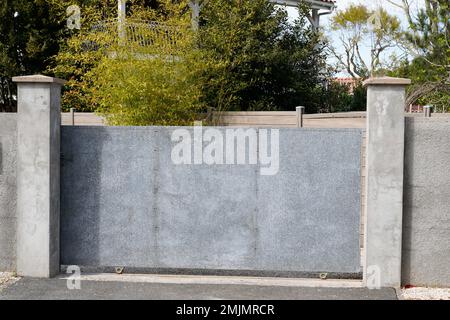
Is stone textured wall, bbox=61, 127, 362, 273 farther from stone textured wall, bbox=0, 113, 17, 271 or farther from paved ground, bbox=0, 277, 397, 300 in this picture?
stone textured wall, bbox=0, 113, 17, 271

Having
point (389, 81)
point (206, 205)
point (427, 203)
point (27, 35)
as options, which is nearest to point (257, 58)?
point (27, 35)

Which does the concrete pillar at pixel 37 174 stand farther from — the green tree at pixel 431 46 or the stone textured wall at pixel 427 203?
the green tree at pixel 431 46

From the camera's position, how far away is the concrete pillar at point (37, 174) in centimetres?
676

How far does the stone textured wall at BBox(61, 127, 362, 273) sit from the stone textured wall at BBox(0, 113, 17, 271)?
0.52m

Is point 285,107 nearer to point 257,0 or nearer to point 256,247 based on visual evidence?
point 257,0

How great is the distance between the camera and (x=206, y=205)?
690 centimetres

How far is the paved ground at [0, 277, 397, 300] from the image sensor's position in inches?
245

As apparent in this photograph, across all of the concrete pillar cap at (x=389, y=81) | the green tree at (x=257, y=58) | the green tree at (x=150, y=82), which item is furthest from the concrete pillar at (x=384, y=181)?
the green tree at (x=257, y=58)

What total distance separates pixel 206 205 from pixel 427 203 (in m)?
2.26

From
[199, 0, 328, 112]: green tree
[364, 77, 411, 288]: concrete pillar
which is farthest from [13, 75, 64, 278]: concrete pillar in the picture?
[199, 0, 328, 112]: green tree

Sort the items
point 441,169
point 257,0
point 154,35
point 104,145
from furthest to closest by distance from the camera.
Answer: point 257,0 → point 154,35 → point 104,145 → point 441,169

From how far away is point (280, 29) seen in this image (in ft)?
50.8
